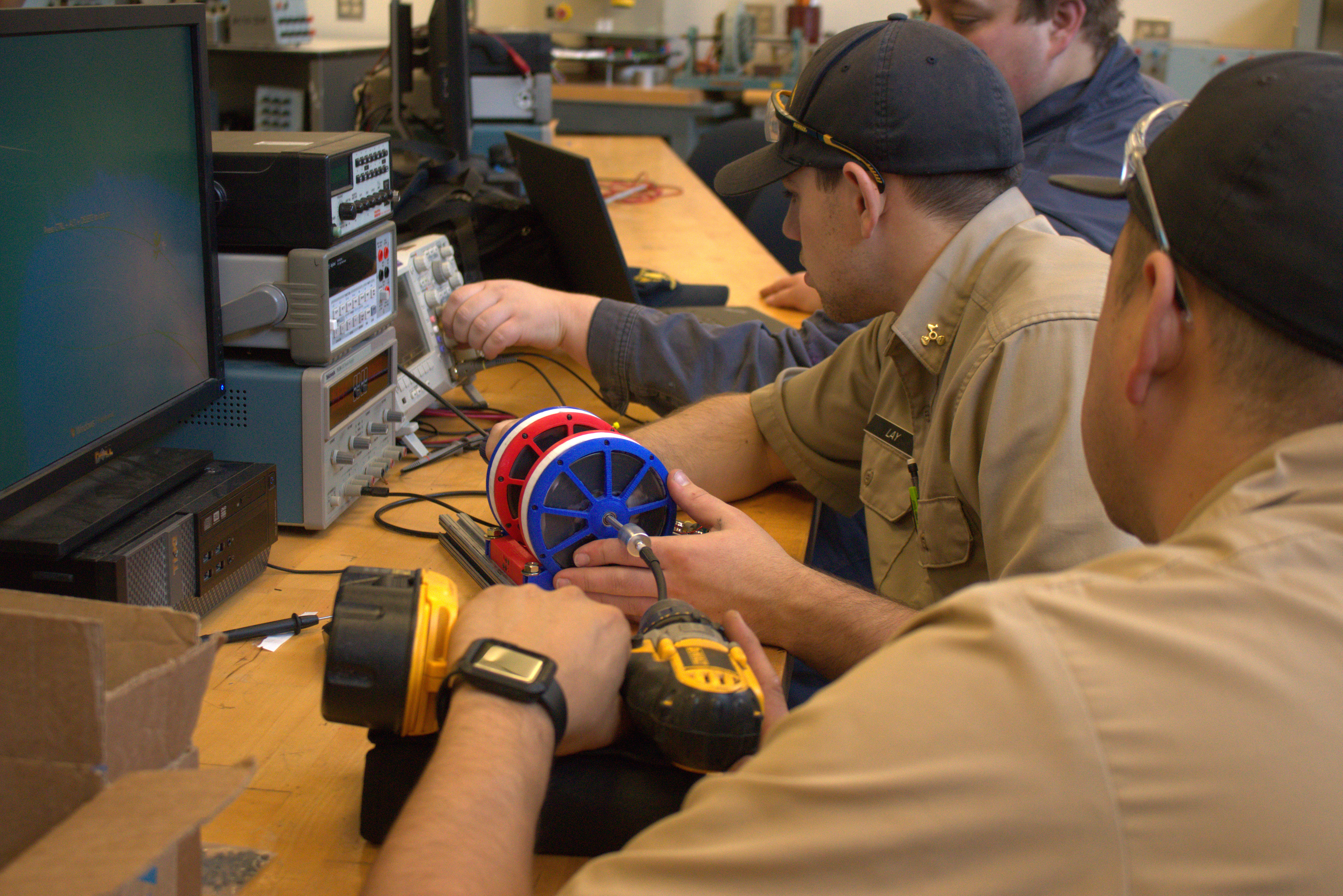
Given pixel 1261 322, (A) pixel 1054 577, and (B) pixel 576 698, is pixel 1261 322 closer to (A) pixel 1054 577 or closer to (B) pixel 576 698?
(A) pixel 1054 577

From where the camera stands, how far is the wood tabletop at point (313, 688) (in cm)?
81

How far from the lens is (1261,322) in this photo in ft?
2.06

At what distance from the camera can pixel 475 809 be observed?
2.34 feet

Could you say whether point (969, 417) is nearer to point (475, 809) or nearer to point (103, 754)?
point (475, 809)

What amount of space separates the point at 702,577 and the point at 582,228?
1.09 meters

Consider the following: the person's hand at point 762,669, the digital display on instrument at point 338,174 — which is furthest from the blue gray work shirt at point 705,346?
the person's hand at point 762,669

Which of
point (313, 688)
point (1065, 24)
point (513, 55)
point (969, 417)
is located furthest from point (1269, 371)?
point (513, 55)

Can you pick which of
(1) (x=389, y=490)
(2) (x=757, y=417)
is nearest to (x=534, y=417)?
(1) (x=389, y=490)

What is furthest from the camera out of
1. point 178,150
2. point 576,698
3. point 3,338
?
point 178,150

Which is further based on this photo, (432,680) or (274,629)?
(274,629)

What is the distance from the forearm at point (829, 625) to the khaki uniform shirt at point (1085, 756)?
0.54 metres

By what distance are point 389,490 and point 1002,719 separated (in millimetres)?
1095

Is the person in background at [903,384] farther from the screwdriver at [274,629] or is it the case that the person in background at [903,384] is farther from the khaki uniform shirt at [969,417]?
the screwdriver at [274,629]

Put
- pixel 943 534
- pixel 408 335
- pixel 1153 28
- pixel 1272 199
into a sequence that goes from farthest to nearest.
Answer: pixel 1153 28
pixel 408 335
pixel 943 534
pixel 1272 199
